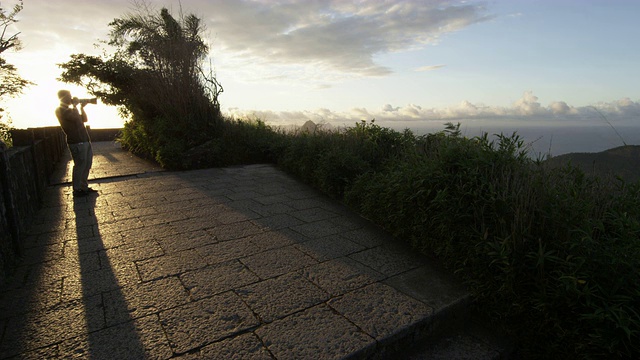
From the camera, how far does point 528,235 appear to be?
2562 millimetres

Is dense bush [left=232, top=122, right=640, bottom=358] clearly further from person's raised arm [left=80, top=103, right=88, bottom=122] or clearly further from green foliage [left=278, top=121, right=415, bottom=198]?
person's raised arm [left=80, top=103, right=88, bottom=122]

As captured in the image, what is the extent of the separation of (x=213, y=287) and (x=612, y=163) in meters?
4.11

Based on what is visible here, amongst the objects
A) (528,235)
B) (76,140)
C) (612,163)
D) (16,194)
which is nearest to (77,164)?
(76,140)

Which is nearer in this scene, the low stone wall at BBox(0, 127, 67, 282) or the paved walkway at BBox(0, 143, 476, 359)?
the paved walkway at BBox(0, 143, 476, 359)

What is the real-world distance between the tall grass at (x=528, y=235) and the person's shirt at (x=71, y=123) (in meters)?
4.67

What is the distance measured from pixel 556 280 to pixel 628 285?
371mm

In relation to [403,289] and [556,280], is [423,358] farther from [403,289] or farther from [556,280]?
[556,280]

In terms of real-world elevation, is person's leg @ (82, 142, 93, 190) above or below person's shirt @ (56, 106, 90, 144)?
below

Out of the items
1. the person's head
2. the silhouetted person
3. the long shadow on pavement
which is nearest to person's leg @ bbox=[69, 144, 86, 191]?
the silhouetted person

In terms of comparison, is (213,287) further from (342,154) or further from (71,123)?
(71,123)

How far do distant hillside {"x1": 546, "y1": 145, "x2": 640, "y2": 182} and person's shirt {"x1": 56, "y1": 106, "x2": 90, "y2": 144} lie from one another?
6.68 meters

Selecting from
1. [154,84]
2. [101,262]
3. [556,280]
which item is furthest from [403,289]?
[154,84]

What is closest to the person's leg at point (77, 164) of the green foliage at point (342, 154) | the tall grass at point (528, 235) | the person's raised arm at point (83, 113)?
the person's raised arm at point (83, 113)

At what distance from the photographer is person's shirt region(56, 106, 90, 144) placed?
5430mm
